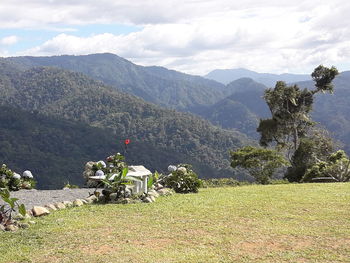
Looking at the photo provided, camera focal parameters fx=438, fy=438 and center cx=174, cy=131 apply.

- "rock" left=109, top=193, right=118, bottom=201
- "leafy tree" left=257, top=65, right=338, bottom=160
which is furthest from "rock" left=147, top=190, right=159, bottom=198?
"leafy tree" left=257, top=65, right=338, bottom=160

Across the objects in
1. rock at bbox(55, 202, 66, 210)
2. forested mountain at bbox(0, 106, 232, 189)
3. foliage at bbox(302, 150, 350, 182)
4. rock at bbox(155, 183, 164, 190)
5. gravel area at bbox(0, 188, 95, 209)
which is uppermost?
rock at bbox(55, 202, 66, 210)

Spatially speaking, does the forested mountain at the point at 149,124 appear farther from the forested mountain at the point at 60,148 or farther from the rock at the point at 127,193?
the rock at the point at 127,193

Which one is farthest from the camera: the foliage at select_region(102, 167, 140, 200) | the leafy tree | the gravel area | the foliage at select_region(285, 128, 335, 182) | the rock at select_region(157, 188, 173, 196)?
the leafy tree

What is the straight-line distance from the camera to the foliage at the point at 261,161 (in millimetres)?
27781

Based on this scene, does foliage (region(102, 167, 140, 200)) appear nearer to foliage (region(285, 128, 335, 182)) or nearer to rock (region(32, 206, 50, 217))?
rock (region(32, 206, 50, 217))

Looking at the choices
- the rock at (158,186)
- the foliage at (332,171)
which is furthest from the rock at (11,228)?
the foliage at (332,171)

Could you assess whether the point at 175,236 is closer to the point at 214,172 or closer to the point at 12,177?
the point at 12,177

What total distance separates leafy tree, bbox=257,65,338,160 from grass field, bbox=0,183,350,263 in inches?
840

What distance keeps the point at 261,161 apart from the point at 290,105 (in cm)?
722

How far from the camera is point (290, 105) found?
33.6m

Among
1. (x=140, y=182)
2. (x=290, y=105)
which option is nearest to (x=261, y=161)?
(x=290, y=105)

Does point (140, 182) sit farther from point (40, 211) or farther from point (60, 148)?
point (60, 148)

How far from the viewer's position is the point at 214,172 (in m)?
120

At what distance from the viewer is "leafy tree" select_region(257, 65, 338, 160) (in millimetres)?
32844
